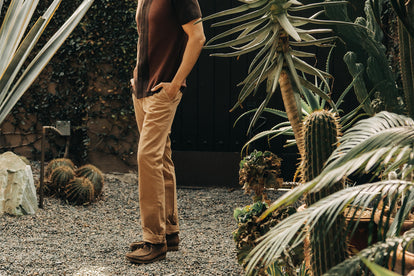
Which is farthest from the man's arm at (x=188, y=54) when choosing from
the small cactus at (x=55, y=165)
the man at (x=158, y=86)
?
the small cactus at (x=55, y=165)

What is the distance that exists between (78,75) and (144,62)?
2.36 meters

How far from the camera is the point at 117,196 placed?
4.35 m

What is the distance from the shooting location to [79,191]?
4000 millimetres

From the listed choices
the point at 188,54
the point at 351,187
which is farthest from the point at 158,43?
the point at 351,187

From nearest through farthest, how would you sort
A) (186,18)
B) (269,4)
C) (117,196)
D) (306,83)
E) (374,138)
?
(374,138) < (269,4) < (306,83) < (186,18) < (117,196)

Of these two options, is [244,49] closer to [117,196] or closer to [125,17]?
[117,196]

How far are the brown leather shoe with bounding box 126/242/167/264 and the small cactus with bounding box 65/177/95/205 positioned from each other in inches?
58.1

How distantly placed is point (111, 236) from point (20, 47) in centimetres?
171

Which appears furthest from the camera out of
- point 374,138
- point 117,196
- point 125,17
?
point 125,17

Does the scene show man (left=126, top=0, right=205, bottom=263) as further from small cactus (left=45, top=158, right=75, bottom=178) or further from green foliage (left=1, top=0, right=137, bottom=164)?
green foliage (left=1, top=0, right=137, bottom=164)

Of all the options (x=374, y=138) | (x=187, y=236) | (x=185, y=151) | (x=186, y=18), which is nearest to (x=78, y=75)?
(x=185, y=151)

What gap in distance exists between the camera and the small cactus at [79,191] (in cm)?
400

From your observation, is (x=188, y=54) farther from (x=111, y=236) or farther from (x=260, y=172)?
(x=111, y=236)

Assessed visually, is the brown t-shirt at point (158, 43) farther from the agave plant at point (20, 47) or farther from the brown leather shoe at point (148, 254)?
the brown leather shoe at point (148, 254)
